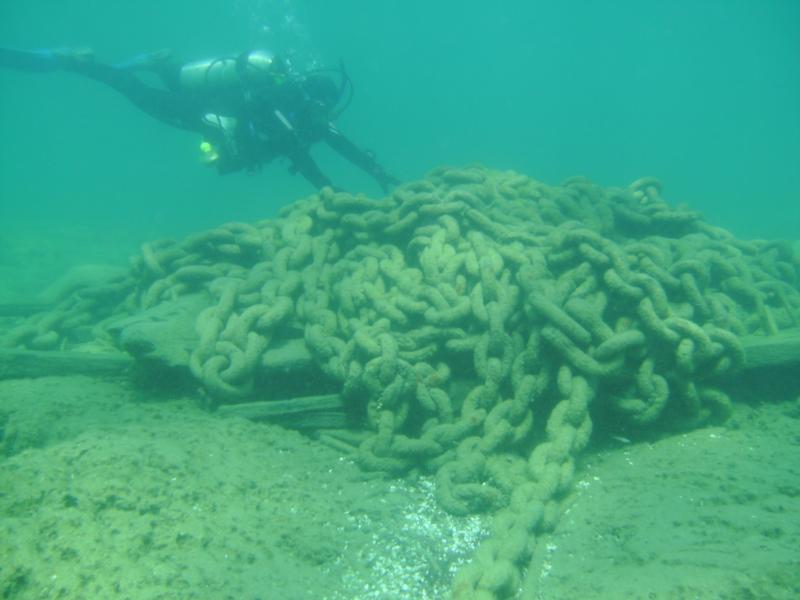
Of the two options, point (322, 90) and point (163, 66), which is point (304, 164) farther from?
point (163, 66)

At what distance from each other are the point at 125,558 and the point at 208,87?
31.0 ft

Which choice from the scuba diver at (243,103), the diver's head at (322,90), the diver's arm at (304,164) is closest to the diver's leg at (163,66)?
the scuba diver at (243,103)

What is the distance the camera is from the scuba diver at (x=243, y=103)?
884 centimetres

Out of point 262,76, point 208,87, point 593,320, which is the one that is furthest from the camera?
point 208,87

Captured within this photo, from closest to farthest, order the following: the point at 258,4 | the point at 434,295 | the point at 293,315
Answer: the point at 434,295 → the point at 293,315 → the point at 258,4

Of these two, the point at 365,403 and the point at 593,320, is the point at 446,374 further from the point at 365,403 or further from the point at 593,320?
the point at 593,320

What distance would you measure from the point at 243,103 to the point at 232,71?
1.09 meters

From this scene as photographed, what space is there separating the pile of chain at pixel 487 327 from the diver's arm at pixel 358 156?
3.92 m

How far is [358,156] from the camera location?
31.4 ft

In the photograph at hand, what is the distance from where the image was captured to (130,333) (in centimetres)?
419

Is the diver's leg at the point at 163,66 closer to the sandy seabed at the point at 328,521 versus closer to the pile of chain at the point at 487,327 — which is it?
the pile of chain at the point at 487,327

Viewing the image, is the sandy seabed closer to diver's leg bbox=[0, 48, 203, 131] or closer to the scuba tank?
the scuba tank

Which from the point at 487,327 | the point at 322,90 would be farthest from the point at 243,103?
the point at 487,327

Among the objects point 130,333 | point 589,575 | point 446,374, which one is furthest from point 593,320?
point 130,333
